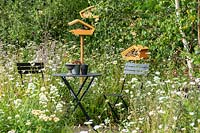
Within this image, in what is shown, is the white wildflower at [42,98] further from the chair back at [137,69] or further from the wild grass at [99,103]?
the chair back at [137,69]

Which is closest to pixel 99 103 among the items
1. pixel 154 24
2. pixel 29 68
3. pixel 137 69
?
pixel 137 69

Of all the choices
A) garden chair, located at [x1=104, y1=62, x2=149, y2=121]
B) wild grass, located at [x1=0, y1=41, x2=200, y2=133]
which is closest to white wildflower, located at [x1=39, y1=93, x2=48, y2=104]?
wild grass, located at [x1=0, y1=41, x2=200, y2=133]

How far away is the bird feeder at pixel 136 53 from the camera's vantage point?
821cm

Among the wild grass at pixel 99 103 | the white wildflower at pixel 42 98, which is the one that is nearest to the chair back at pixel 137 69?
the wild grass at pixel 99 103

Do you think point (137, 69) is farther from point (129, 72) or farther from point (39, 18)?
point (39, 18)

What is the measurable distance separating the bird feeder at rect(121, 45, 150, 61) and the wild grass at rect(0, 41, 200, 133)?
22 cm

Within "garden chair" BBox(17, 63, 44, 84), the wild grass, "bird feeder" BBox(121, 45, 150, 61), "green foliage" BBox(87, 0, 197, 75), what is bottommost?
the wild grass

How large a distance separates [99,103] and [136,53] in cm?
141

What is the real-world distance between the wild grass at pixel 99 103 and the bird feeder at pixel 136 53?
0.22 meters

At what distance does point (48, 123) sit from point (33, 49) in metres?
5.04

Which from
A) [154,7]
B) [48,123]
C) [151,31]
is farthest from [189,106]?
[154,7]

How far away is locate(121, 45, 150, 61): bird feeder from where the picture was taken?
8.21 meters

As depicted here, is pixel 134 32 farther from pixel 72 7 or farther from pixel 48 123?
pixel 72 7

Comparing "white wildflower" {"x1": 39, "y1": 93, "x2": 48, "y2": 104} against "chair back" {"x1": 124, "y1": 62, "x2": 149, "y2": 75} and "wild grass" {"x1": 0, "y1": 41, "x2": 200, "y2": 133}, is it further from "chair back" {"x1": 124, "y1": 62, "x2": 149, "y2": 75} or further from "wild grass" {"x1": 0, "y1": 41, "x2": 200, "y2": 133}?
"chair back" {"x1": 124, "y1": 62, "x2": 149, "y2": 75}
